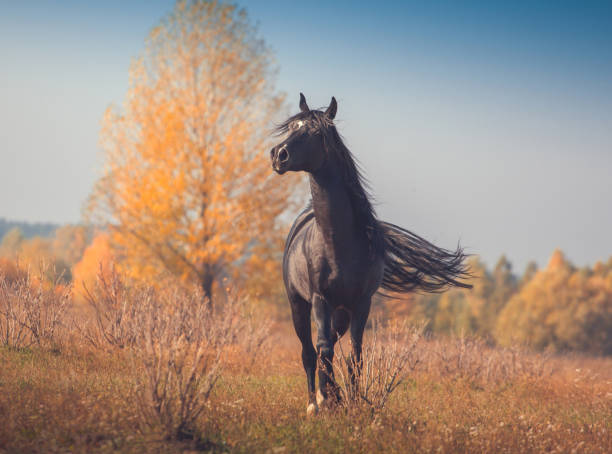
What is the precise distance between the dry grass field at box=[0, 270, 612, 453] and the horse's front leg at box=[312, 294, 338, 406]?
0.15 m

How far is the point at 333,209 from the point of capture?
16.9ft

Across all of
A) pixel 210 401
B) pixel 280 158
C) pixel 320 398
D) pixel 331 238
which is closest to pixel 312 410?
pixel 320 398

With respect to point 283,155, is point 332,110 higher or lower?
higher

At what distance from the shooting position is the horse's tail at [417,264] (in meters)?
6.26

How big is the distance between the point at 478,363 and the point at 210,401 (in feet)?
20.1

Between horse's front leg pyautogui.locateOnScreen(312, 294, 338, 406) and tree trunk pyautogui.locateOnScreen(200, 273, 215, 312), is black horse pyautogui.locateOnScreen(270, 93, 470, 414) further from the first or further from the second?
tree trunk pyautogui.locateOnScreen(200, 273, 215, 312)

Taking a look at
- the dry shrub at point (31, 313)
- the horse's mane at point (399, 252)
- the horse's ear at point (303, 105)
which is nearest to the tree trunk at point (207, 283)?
the dry shrub at point (31, 313)

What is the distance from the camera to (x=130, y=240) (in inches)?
559

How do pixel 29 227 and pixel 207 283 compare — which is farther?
pixel 29 227

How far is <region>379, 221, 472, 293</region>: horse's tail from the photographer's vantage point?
6.26 metres

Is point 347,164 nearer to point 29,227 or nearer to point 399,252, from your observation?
point 399,252

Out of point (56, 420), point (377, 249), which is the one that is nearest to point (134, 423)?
point (56, 420)

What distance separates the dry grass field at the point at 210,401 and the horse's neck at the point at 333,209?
3.52 feet

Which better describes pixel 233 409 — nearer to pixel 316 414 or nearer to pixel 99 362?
pixel 316 414
